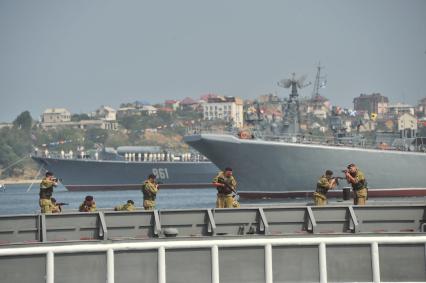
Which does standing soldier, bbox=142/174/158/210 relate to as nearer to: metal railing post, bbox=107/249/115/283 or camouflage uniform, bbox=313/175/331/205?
camouflage uniform, bbox=313/175/331/205

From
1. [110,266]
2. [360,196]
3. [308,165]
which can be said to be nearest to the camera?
[110,266]

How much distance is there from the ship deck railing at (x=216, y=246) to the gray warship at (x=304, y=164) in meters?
59.4

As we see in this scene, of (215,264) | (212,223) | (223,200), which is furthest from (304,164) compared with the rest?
(215,264)

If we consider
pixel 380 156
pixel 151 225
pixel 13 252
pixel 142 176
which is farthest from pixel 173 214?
pixel 142 176

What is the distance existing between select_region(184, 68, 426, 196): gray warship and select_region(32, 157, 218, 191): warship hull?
2981 inches

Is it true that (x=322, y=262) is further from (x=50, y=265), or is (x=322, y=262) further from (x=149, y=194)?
(x=149, y=194)

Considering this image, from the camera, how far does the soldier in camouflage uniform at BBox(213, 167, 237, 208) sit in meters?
22.9

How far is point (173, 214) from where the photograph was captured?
18.1 meters

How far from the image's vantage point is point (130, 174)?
16100 cm

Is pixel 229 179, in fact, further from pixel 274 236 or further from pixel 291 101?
pixel 291 101

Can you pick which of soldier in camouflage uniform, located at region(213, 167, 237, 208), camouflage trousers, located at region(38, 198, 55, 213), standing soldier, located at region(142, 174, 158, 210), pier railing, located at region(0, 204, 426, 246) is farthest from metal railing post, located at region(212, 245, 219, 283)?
standing soldier, located at region(142, 174, 158, 210)

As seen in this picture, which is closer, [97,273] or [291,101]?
[97,273]

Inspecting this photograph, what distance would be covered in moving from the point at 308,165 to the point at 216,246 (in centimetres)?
6379

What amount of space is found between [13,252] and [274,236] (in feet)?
12.3
